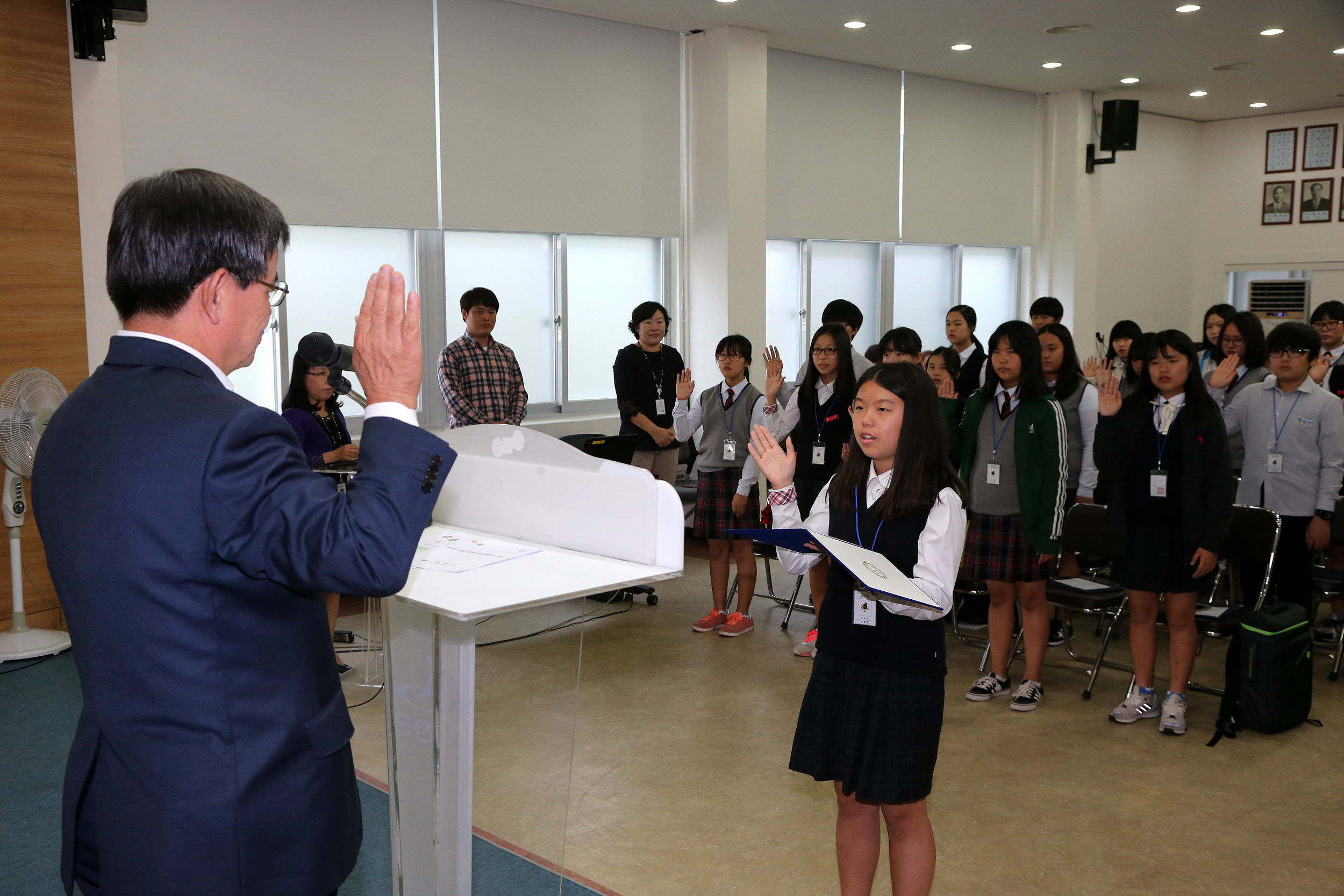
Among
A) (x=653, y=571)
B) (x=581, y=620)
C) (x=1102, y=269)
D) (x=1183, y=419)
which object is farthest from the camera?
(x=1102, y=269)

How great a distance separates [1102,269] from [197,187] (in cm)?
1139

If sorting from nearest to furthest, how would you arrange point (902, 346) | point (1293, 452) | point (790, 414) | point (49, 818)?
1. point (49, 818)
2. point (1293, 452)
3. point (790, 414)
4. point (902, 346)

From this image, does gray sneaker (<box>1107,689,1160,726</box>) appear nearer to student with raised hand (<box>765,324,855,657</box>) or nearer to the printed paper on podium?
student with raised hand (<box>765,324,855,657</box>)

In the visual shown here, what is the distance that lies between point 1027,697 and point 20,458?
14.9 feet

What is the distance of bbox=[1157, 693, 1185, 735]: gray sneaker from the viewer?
13.6ft

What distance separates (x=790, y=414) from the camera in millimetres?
5223

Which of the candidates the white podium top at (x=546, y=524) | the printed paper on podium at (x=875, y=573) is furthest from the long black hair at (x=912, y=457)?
the white podium top at (x=546, y=524)

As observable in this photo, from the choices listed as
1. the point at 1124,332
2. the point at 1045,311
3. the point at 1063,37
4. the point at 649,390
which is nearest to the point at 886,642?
the point at 649,390

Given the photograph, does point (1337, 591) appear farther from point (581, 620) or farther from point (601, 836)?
point (581, 620)

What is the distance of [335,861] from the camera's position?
138cm

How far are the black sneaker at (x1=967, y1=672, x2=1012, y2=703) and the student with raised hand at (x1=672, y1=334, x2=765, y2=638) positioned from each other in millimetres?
1361

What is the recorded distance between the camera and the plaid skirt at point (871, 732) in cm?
242

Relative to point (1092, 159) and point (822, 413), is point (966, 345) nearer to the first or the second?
point (822, 413)

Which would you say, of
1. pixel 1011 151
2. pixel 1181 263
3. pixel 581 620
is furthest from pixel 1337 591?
pixel 1181 263
